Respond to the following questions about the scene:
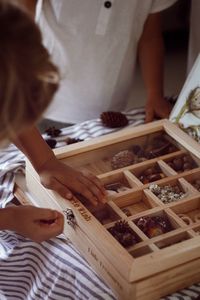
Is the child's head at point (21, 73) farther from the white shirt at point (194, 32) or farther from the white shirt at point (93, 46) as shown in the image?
the white shirt at point (194, 32)

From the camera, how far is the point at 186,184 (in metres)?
0.80

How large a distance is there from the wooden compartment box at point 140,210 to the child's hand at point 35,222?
0.8 inches

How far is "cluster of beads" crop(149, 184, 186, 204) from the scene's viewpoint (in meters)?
0.78

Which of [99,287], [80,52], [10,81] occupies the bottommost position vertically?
[99,287]

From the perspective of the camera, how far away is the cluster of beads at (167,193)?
0.78 metres

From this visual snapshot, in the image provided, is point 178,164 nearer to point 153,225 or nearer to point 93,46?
point 153,225

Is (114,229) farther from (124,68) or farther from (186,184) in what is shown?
(124,68)

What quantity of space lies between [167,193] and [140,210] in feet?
0.16

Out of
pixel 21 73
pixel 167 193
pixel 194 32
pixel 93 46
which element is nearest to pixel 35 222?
pixel 167 193

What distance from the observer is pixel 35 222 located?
2.43 feet

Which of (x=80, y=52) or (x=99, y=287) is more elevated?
(x=80, y=52)

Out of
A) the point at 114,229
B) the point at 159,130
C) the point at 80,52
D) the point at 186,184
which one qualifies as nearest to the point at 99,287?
the point at 114,229

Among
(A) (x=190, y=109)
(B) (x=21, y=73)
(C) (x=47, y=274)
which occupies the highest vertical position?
(B) (x=21, y=73)

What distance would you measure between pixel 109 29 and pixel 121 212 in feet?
1.57
